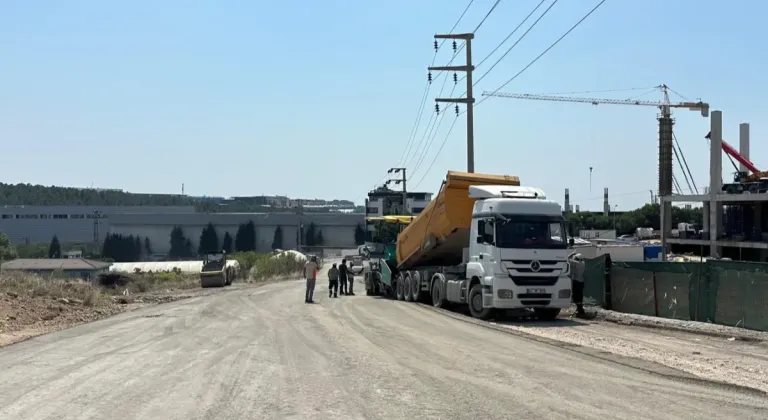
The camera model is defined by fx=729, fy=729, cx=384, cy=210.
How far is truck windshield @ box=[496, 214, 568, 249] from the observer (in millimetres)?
20547

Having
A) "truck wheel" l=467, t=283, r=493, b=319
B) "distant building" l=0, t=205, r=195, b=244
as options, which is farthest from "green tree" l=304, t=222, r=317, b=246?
"truck wheel" l=467, t=283, r=493, b=319

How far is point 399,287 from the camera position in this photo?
30766 mm

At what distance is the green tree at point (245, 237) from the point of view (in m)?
131

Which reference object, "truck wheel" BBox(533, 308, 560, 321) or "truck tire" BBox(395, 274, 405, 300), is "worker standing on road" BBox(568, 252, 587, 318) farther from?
"truck tire" BBox(395, 274, 405, 300)

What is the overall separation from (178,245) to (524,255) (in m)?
116

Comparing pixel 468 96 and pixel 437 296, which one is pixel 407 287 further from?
pixel 468 96

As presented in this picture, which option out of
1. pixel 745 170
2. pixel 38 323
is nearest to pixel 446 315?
pixel 38 323

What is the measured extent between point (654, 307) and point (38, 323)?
16867 millimetres

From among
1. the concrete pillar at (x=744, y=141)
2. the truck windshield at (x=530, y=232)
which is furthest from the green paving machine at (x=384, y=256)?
the concrete pillar at (x=744, y=141)

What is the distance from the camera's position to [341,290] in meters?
35.3

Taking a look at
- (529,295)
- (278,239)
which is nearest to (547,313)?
(529,295)

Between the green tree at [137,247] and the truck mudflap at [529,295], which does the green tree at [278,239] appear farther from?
the truck mudflap at [529,295]

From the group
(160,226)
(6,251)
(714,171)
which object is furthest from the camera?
(160,226)

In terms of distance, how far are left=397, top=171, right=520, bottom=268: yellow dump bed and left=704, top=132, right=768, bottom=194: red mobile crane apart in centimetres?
6819
